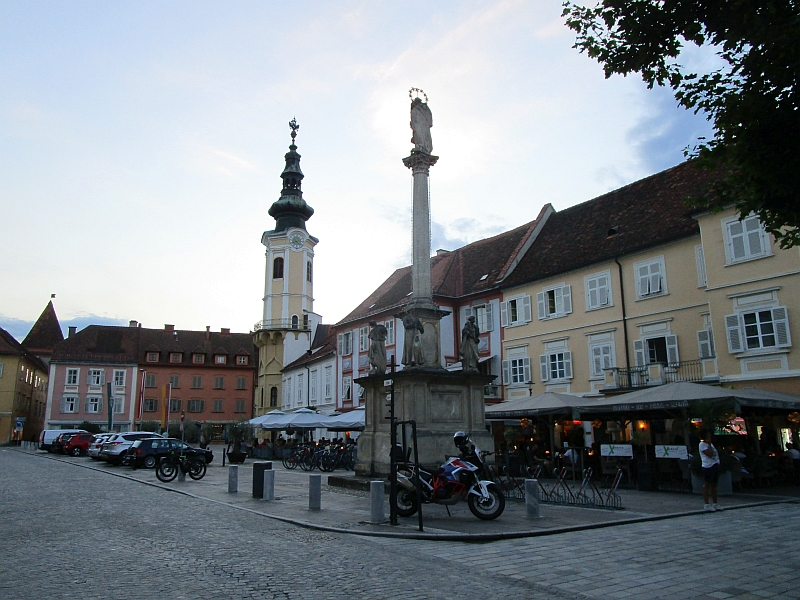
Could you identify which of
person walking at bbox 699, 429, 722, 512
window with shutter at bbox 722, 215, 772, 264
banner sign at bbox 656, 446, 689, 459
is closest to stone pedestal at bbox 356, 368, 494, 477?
banner sign at bbox 656, 446, 689, 459

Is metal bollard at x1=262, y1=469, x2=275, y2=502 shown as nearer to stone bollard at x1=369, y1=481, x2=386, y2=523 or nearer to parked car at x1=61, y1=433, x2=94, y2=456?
stone bollard at x1=369, y1=481, x2=386, y2=523

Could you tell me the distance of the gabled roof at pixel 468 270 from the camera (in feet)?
123

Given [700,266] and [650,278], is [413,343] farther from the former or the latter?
[650,278]

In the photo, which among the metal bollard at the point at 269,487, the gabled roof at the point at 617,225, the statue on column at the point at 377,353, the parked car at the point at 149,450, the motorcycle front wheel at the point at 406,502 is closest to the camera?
the motorcycle front wheel at the point at 406,502

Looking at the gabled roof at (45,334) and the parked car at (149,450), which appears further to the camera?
the gabled roof at (45,334)

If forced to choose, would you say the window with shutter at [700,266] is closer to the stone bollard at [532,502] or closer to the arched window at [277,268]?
the stone bollard at [532,502]

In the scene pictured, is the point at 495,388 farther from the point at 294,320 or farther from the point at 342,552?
the point at 294,320

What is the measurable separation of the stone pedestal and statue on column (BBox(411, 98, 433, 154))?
7000mm

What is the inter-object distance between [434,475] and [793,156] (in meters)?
7.58

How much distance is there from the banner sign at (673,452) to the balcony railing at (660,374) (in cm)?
873

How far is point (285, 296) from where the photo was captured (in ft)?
220

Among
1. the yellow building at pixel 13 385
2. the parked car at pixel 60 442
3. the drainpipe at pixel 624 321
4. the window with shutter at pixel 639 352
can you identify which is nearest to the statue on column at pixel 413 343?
the window with shutter at pixel 639 352

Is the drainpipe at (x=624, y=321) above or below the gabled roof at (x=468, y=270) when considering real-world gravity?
below

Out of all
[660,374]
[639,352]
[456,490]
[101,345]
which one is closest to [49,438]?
[101,345]
